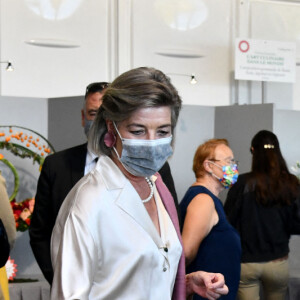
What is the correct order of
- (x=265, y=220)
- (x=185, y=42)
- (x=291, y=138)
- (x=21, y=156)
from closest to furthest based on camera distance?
(x=265, y=220), (x=21, y=156), (x=291, y=138), (x=185, y=42)

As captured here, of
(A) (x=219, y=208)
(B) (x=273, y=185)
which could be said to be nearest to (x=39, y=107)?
(B) (x=273, y=185)

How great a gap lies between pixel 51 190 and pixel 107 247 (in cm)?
102

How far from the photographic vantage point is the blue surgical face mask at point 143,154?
1.71 metres

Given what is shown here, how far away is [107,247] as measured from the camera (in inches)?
62.6

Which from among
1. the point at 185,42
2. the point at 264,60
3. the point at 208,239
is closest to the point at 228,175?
the point at 208,239

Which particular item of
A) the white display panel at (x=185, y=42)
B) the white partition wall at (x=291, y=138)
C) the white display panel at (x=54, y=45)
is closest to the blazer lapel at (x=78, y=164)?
the white partition wall at (x=291, y=138)

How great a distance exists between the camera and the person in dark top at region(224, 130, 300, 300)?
165 inches

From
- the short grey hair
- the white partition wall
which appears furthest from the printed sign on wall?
the short grey hair

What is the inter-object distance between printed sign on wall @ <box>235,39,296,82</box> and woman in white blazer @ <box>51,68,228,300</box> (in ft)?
13.6

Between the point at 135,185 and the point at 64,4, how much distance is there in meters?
4.47

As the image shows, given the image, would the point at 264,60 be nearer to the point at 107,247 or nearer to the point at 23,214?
the point at 23,214

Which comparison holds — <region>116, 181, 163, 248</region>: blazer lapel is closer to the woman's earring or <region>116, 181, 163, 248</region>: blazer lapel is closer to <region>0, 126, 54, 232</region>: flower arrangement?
the woman's earring

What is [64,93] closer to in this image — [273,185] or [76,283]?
[273,185]

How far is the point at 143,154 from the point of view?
1720mm
